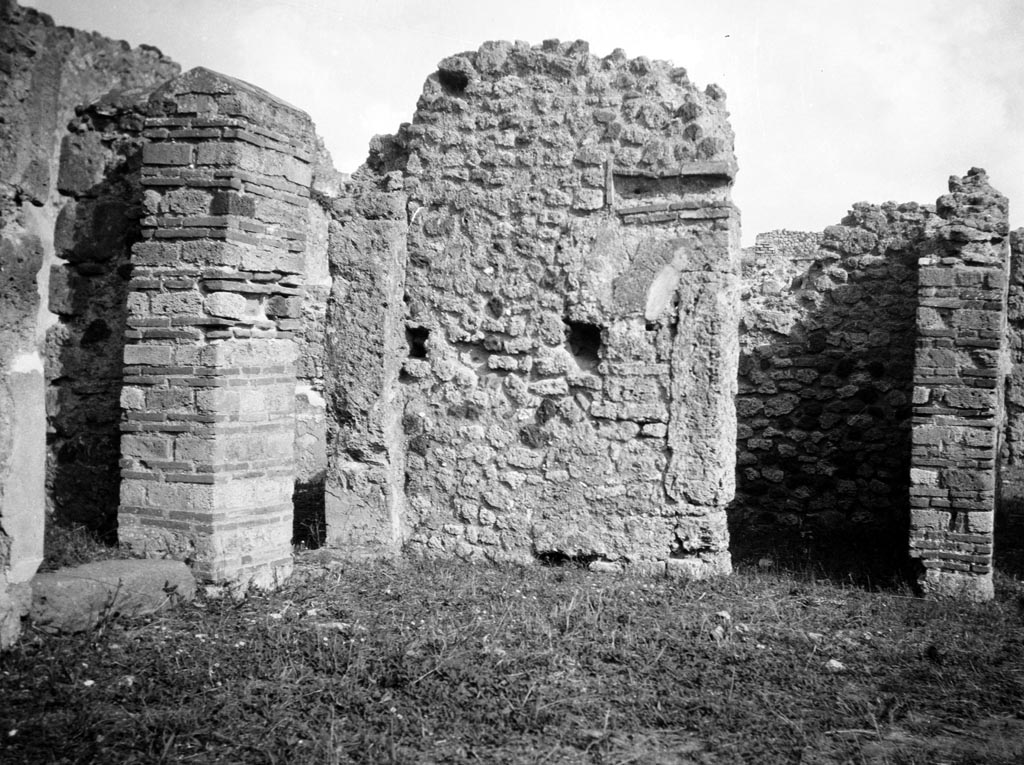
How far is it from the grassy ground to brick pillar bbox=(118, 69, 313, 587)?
54 centimetres

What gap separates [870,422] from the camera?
8.06 m

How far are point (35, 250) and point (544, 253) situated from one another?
3.32 metres

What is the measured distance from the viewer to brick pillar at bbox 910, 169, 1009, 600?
632 centimetres

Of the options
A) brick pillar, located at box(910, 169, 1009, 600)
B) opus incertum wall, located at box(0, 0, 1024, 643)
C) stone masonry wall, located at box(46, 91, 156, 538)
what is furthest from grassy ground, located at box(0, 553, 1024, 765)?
stone masonry wall, located at box(46, 91, 156, 538)

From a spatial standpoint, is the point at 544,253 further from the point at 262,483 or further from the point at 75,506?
the point at 75,506

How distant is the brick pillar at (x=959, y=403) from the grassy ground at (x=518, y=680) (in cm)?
47

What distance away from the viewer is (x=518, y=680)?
4.41 m

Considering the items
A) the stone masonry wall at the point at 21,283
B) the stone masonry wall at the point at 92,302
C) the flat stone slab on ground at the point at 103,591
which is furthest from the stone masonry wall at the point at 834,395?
the stone masonry wall at the point at 21,283

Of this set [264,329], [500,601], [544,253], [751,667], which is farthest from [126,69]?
[751,667]

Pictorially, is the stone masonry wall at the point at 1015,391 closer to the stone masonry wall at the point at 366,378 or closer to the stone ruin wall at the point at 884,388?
the stone ruin wall at the point at 884,388

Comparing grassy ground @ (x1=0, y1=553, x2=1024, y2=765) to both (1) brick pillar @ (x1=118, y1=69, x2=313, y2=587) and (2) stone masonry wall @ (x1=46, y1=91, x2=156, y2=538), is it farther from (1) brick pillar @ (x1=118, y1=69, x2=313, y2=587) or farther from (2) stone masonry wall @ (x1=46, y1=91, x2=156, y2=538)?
(2) stone masonry wall @ (x1=46, y1=91, x2=156, y2=538)

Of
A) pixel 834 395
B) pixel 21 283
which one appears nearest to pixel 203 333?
pixel 21 283

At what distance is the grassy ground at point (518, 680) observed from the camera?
3.75 meters

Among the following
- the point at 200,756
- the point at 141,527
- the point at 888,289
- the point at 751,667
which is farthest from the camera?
the point at 888,289
